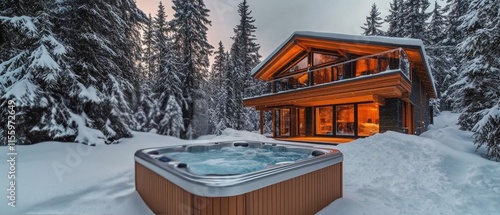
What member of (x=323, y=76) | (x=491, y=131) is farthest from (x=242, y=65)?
(x=491, y=131)

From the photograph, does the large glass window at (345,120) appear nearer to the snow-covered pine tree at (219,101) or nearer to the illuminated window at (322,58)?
the illuminated window at (322,58)

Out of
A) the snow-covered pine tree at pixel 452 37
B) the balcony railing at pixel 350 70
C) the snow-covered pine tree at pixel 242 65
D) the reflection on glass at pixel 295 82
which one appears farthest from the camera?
the snow-covered pine tree at pixel 242 65

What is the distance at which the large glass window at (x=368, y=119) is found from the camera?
965 centimetres

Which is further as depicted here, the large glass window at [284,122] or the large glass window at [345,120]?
the large glass window at [284,122]

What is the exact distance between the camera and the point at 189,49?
1585cm

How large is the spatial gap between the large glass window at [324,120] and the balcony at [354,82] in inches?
58.9

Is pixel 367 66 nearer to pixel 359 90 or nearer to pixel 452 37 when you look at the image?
pixel 359 90

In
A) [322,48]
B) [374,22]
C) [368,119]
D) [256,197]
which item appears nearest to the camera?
[256,197]

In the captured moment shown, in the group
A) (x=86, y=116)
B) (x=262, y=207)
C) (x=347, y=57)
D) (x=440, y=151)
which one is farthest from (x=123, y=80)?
(x=440, y=151)

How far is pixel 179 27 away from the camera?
15797mm

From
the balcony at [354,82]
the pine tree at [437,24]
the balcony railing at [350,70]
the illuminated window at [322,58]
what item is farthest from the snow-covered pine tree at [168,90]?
the pine tree at [437,24]

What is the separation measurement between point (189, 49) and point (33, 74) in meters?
10.3

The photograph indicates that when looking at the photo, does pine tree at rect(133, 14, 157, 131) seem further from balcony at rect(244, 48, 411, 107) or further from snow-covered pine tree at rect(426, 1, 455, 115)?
snow-covered pine tree at rect(426, 1, 455, 115)

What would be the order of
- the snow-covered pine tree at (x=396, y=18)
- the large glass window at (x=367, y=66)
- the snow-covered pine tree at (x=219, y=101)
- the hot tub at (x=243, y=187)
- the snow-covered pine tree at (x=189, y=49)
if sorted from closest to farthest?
the hot tub at (x=243, y=187) < the large glass window at (x=367, y=66) < the snow-covered pine tree at (x=189, y=49) < the snow-covered pine tree at (x=219, y=101) < the snow-covered pine tree at (x=396, y=18)
